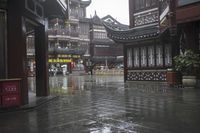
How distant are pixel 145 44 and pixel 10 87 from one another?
61.2 feet

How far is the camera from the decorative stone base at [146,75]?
1077 inches

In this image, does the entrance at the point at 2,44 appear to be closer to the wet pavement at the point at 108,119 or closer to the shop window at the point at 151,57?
the wet pavement at the point at 108,119

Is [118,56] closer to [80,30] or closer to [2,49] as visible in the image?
[80,30]

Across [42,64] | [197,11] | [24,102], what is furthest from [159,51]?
[24,102]

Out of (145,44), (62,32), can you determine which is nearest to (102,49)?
(62,32)

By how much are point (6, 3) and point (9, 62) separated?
2.10 m

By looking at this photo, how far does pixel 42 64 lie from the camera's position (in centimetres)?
1666

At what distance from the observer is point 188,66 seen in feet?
64.3

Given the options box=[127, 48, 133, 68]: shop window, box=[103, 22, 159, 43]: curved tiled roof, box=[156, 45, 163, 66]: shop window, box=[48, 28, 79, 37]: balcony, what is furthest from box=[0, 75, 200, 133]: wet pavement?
box=[48, 28, 79, 37]: balcony

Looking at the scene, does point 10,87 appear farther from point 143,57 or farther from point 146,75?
point 143,57

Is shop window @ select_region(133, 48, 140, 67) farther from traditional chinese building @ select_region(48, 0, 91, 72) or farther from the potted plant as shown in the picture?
traditional chinese building @ select_region(48, 0, 91, 72)

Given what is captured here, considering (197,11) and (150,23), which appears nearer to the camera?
(197,11)

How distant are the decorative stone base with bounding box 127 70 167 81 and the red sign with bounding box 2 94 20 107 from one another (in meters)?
16.8

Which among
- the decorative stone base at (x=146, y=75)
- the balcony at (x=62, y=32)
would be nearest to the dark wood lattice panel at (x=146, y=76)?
the decorative stone base at (x=146, y=75)
